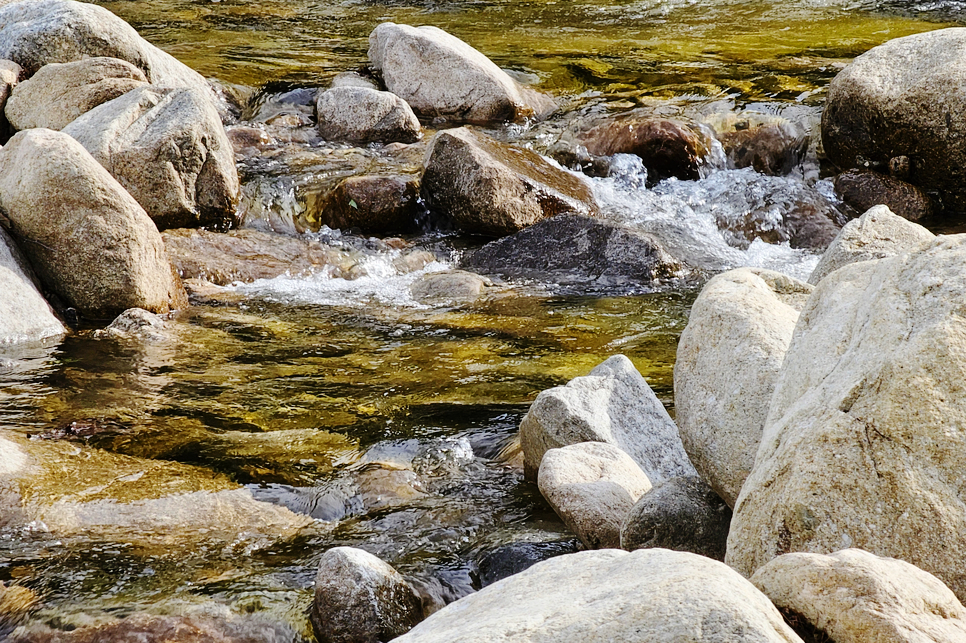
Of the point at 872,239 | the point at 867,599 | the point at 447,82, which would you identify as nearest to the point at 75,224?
the point at 872,239

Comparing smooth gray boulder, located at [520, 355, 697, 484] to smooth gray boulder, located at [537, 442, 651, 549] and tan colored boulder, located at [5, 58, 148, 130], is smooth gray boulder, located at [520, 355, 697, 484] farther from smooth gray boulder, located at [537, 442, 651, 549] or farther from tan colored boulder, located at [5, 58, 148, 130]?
tan colored boulder, located at [5, 58, 148, 130]

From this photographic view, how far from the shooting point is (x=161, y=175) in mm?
8992

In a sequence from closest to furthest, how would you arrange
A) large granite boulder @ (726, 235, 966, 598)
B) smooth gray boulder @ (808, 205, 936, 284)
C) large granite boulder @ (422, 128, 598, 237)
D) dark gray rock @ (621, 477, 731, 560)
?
large granite boulder @ (726, 235, 966, 598) < dark gray rock @ (621, 477, 731, 560) < smooth gray boulder @ (808, 205, 936, 284) < large granite boulder @ (422, 128, 598, 237)

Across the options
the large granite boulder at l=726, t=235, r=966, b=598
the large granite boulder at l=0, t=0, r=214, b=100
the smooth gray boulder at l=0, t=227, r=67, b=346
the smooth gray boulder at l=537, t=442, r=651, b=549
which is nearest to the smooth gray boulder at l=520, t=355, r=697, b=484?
the smooth gray boulder at l=537, t=442, r=651, b=549

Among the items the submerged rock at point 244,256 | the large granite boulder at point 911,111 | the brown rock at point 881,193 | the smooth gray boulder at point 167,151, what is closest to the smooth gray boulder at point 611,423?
the submerged rock at point 244,256

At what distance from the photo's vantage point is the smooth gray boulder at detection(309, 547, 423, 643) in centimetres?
361

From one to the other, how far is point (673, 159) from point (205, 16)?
11863 mm

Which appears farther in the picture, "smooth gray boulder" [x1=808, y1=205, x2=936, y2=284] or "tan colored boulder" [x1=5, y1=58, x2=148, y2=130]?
"tan colored boulder" [x1=5, y1=58, x2=148, y2=130]

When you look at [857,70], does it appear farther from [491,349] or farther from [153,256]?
[153,256]

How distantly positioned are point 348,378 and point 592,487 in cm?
267

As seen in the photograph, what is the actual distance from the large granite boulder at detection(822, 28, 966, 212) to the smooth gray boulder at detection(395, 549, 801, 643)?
9694 mm

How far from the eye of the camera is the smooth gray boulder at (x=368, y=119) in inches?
484

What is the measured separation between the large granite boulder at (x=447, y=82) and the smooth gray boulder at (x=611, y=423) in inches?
356

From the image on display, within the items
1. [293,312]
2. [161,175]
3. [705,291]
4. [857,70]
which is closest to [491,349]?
[293,312]
